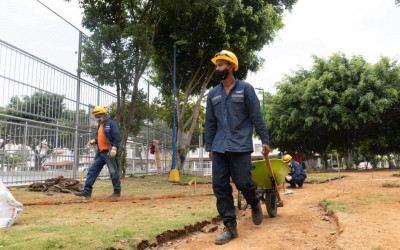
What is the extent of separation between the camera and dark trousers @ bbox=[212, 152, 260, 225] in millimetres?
4059

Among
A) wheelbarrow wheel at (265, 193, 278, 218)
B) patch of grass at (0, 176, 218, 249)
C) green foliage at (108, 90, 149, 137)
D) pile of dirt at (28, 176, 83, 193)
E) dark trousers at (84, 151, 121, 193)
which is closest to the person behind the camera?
patch of grass at (0, 176, 218, 249)

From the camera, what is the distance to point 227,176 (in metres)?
4.16

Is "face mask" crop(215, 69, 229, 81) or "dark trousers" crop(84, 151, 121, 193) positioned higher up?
"face mask" crop(215, 69, 229, 81)

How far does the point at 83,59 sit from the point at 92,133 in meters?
3.02

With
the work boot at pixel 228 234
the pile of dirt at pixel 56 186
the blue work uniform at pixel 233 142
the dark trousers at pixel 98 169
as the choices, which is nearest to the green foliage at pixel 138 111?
the pile of dirt at pixel 56 186

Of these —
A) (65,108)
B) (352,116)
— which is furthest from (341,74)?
(65,108)

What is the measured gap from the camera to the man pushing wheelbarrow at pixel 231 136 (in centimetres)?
406

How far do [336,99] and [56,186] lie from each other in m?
Result: 25.4

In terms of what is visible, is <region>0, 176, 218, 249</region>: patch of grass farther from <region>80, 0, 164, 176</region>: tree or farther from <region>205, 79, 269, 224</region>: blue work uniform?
<region>80, 0, 164, 176</region>: tree

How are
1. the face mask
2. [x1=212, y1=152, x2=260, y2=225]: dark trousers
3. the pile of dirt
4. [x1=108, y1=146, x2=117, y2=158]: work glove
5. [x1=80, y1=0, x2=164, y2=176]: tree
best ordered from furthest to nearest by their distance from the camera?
[x1=80, y1=0, x2=164, y2=176]: tree < the pile of dirt < [x1=108, y1=146, x2=117, y2=158]: work glove < the face mask < [x1=212, y1=152, x2=260, y2=225]: dark trousers

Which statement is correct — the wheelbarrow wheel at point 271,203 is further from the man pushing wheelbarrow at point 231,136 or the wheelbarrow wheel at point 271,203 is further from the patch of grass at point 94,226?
the man pushing wheelbarrow at point 231,136

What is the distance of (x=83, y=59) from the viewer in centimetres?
1196

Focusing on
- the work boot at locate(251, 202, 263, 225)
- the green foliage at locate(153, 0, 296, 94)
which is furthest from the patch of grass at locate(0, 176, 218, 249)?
the green foliage at locate(153, 0, 296, 94)

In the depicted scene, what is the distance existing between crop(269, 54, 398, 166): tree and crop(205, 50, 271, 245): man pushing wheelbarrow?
25.9m
